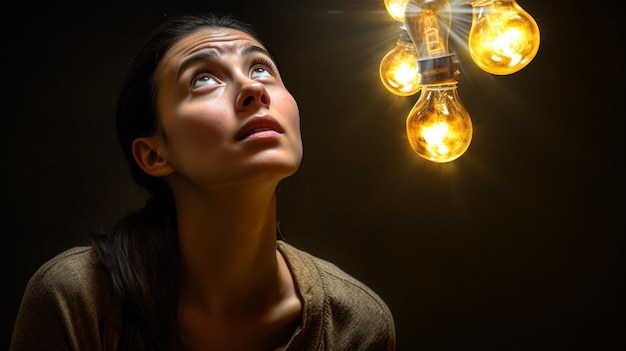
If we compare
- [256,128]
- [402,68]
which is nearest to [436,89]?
[402,68]

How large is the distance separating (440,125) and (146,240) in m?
0.90

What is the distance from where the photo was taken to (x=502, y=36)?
42.5 inches

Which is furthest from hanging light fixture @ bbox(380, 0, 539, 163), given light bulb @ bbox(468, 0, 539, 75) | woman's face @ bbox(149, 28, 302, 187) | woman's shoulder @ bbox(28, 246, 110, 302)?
woman's shoulder @ bbox(28, 246, 110, 302)

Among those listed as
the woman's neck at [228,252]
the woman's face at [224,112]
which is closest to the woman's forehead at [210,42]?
the woman's face at [224,112]

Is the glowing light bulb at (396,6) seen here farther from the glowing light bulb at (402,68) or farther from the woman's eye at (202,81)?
the woman's eye at (202,81)

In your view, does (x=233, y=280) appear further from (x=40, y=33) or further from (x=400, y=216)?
(x=40, y=33)

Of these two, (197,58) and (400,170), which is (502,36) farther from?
(400,170)

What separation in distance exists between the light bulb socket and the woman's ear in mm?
755

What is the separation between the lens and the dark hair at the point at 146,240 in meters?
1.42

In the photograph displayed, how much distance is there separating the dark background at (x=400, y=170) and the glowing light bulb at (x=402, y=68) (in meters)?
0.87

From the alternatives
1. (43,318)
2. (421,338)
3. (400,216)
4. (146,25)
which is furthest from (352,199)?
(43,318)

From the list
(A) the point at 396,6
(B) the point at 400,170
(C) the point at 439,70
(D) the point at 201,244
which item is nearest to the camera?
(C) the point at 439,70

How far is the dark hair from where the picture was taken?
55.7 inches

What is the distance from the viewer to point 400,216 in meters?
2.34
